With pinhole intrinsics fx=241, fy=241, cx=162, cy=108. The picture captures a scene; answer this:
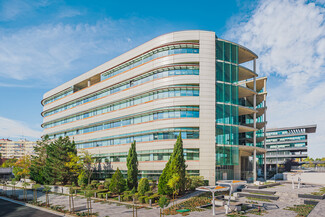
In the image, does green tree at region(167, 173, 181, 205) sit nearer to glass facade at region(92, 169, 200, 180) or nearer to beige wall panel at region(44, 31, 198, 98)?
glass facade at region(92, 169, 200, 180)

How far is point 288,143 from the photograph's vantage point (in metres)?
125

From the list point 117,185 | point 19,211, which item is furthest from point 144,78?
point 19,211

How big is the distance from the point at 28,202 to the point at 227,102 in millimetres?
37694

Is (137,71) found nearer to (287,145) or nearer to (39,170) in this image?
(39,170)

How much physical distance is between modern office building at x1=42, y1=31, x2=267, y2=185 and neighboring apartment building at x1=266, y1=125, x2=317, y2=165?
83453 millimetres

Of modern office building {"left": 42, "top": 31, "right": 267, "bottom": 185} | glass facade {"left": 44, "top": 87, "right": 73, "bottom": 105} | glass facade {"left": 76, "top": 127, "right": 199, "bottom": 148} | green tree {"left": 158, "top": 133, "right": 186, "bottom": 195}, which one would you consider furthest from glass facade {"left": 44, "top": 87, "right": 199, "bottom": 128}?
green tree {"left": 158, "top": 133, "right": 186, "bottom": 195}

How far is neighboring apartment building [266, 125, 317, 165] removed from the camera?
120812 mm

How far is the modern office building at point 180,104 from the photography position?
4438cm

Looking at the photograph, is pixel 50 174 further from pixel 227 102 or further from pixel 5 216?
pixel 227 102

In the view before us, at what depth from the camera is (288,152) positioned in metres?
124

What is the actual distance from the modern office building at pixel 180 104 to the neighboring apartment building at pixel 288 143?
274ft

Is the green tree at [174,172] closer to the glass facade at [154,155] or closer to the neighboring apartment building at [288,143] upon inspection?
the glass facade at [154,155]

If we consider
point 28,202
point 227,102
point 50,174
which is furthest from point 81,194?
point 227,102

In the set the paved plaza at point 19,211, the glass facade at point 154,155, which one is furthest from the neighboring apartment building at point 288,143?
the paved plaza at point 19,211
